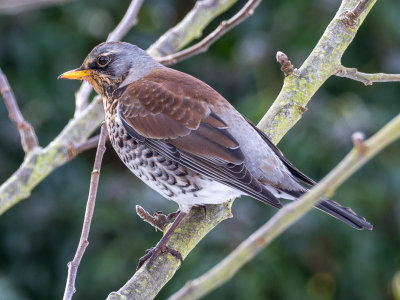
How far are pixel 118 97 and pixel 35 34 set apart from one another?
270 centimetres

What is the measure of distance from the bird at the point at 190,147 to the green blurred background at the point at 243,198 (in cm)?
174

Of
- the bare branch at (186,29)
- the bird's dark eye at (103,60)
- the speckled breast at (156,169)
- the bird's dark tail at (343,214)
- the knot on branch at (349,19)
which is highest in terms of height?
the knot on branch at (349,19)

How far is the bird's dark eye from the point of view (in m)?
3.32

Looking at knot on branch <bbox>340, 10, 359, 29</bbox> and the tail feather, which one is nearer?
the tail feather

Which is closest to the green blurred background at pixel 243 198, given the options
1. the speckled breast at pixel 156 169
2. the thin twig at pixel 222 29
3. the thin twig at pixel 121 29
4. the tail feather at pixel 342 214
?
the thin twig at pixel 121 29

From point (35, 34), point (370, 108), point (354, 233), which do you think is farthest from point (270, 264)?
point (35, 34)

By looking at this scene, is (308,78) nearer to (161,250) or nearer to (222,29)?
(222,29)

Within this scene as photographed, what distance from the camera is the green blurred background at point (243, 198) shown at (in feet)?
16.0

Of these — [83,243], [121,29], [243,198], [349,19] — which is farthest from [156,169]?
[243,198]

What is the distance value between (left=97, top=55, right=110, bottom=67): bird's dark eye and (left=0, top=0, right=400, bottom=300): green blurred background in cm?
163

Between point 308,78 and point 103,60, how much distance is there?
1046 millimetres

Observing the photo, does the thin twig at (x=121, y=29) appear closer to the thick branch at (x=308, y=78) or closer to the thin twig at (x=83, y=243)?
the thick branch at (x=308, y=78)

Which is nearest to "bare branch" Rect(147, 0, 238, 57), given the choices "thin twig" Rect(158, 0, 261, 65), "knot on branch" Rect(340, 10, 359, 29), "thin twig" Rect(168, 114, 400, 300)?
"thin twig" Rect(158, 0, 261, 65)

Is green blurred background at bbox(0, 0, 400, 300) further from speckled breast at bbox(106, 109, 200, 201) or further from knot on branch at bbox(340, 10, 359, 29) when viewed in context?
knot on branch at bbox(340, 10, 359, 29)
